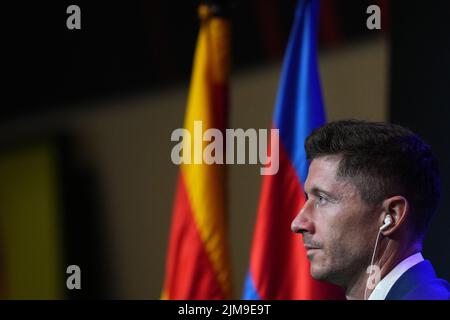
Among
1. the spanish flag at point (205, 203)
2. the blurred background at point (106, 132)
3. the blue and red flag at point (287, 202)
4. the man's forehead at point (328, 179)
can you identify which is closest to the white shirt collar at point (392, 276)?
the man's forehead at point (328, 179)

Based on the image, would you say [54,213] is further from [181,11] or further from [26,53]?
[181,11]

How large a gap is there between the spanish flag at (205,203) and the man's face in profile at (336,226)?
3.92ft

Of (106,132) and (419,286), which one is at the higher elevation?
(106,132)

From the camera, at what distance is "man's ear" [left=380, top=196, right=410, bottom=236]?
6.72ft

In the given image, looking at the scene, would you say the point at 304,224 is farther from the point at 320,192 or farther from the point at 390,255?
the point at 390,255

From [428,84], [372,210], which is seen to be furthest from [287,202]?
[372,210]

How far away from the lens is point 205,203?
3.38 metres

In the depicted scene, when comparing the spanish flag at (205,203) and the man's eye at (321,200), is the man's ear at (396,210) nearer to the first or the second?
the man's eye at (321,200)

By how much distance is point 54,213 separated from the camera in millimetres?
4965

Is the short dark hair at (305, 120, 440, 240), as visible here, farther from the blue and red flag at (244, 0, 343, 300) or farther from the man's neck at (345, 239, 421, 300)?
the blue and red flag at (244, 0, 343, 300)

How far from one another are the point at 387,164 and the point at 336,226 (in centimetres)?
23

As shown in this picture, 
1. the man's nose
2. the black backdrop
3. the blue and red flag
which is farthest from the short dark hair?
the blue and red flag
